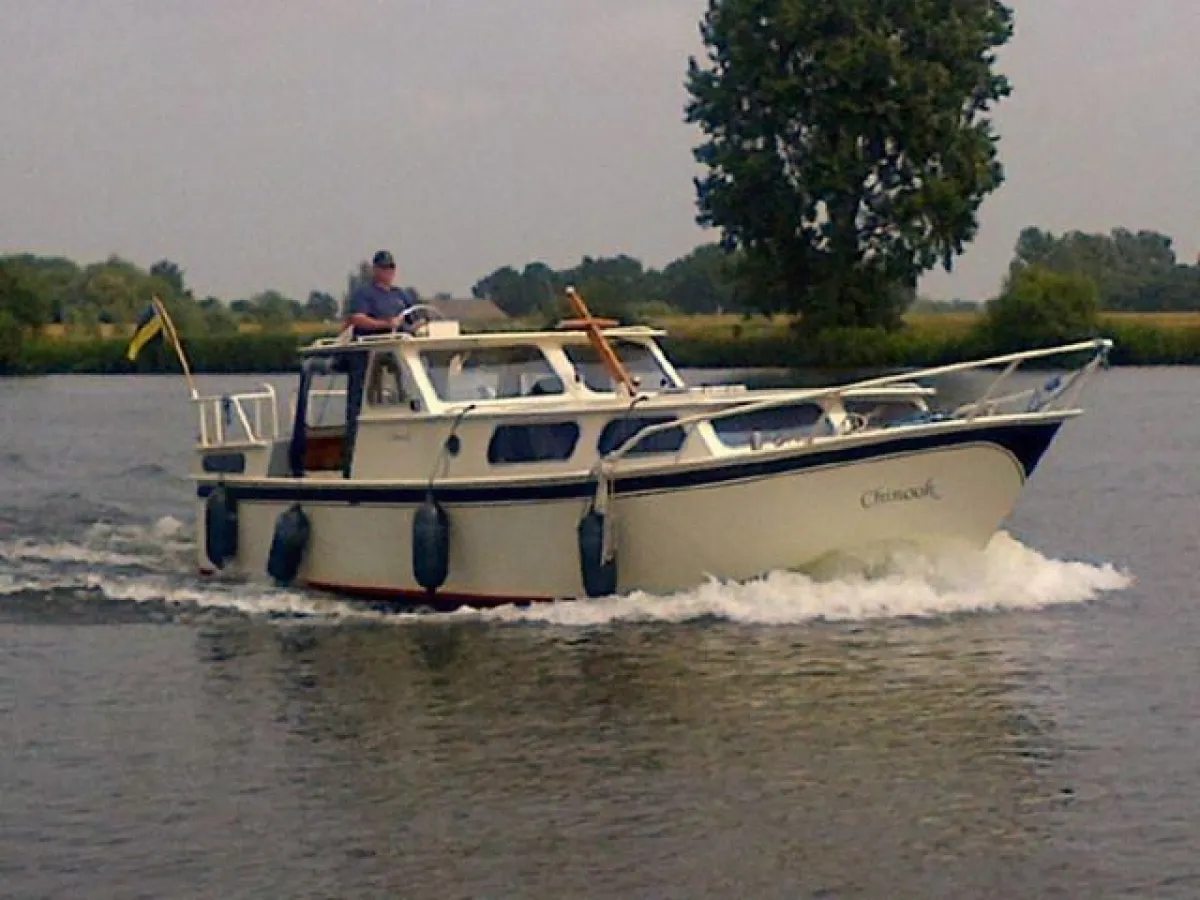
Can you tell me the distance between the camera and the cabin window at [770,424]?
2130 centimetres

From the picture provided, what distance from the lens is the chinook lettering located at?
20656mm

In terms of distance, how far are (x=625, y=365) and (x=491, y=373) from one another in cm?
138

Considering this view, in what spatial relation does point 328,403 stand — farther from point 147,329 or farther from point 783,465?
point 783,465

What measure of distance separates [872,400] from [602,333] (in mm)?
2650

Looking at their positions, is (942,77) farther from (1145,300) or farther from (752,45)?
(1145,300)

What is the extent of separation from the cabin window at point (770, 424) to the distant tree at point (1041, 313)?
2180 inches

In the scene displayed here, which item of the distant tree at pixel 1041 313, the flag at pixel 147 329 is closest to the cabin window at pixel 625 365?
the flag at pixel 147 329

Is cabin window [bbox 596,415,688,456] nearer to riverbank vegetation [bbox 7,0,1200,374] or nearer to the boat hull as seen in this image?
the boat hull

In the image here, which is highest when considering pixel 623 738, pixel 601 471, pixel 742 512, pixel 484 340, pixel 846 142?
pixel 846 142

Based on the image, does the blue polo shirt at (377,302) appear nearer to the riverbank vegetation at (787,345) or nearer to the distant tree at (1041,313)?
the riverbank vegetation at (787,345)

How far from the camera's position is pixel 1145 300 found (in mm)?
139750

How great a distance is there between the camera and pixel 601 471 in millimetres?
20766

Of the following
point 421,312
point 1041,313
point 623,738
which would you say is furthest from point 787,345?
point 623,738

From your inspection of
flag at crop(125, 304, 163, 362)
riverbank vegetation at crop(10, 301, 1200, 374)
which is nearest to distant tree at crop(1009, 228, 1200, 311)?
riverbank vegetation at crop(10, 301, 1200, 374)
